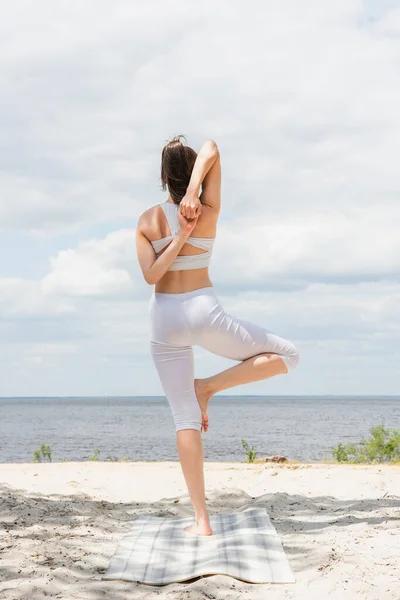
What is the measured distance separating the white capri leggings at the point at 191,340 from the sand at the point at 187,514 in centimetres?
102

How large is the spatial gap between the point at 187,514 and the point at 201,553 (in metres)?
1.50

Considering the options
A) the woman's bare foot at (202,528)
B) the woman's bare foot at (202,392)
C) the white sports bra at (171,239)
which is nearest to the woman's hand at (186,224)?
the white sports bra at (171,239)

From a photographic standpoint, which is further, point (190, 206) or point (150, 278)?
point (150, 278)

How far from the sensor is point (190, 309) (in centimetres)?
415

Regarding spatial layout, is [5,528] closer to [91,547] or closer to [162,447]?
[91,547]

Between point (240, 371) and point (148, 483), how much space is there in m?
3.38

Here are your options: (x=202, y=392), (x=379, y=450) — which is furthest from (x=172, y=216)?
(x=379, y=450)

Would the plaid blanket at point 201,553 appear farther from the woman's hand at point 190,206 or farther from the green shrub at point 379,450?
the green shrub at point 379,450

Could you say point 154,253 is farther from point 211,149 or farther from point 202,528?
point 202,528

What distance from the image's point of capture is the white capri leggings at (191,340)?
4148 millimetres

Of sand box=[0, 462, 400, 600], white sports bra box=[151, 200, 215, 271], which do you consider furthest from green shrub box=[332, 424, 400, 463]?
white sports bra box=[151, 200, 215, 271]

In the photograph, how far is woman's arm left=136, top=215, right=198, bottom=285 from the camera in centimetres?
409

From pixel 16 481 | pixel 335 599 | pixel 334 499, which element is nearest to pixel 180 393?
pixel 335 599

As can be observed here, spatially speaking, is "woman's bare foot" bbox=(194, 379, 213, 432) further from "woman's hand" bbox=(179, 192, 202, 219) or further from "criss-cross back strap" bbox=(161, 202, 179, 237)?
"woman's hand" bbox=(179, 192, 202, 219)
